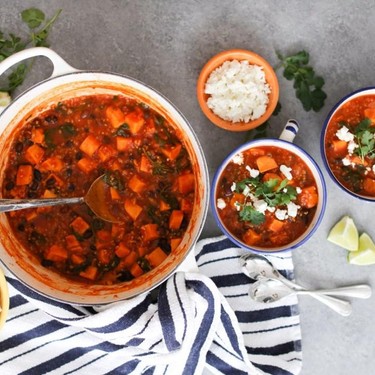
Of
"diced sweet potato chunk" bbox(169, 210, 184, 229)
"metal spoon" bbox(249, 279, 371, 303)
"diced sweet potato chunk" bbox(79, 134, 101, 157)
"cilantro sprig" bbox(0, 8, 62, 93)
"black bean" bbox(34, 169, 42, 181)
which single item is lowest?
"metal spoon" bbox(249, 279, 371, 303)

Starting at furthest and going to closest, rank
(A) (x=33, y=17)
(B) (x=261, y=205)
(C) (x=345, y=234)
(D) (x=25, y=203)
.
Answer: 1. (C) (x=345, y=234)
2. (A) (x=33, y=17)
3. (B) (x=261, y=205)
4. (D) (x=25, y=203)

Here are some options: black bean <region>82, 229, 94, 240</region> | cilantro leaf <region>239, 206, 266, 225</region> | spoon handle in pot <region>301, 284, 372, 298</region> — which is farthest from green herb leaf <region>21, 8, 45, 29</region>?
spoon handle in pot <region>301, 284, 372, 298</region>

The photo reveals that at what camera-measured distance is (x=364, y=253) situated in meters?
2.45

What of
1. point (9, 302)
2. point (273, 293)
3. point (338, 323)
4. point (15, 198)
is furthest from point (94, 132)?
point (338, 323)

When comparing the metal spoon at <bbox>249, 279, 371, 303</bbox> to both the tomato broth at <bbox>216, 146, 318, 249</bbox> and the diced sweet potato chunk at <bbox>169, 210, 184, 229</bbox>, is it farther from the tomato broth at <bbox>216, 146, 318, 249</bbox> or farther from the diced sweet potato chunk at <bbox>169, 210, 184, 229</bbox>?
the diced sweet potato chunk at <bbox>169, 210, 184, 229</bbox>

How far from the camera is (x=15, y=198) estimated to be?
89.0 inches

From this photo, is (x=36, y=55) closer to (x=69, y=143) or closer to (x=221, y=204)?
(x=69, y=143)

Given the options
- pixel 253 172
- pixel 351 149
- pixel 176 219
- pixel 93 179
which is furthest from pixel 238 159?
pixel 93 179

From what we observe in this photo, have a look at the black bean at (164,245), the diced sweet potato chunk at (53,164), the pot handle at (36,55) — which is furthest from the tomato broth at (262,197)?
the pot handle at (36,55)

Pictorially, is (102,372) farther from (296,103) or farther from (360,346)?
(296,103)

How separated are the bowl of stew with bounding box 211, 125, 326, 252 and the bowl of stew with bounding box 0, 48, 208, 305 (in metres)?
0.13

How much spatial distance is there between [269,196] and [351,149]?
36 cm

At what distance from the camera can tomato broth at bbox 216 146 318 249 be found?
225cm

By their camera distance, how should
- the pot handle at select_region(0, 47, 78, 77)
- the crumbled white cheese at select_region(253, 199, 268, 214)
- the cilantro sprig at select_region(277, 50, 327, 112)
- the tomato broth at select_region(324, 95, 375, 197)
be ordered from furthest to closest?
the cilantro sprig at select_region(277, 50, 327, 112), the tomato broth at select_region(324, 95, 375, 197), the crumbled white cheese at select_region(253, 199, 268, 214), the pot handle at select_region(0, 47, 78, 77)
